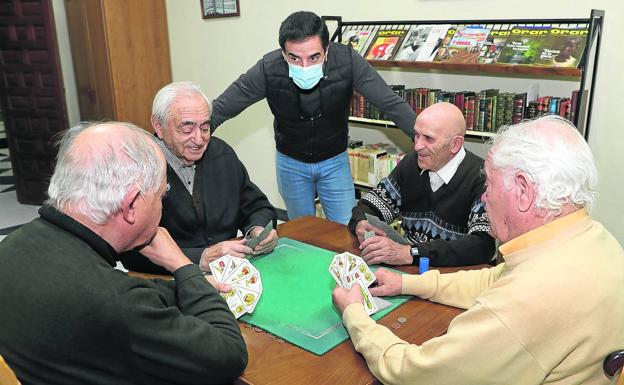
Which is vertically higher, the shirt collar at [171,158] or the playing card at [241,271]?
the shirt collar at [171,158]

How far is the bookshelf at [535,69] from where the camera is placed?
2.75m

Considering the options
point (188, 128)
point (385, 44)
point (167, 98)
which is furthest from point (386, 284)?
point (385, 44)

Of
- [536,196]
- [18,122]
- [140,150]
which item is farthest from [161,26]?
[536,196]

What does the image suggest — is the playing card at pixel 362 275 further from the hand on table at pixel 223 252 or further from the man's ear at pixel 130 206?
the man's ear at pixel 130 206

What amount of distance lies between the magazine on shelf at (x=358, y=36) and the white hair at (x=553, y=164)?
8.35 ft

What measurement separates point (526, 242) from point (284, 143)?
2.09 m

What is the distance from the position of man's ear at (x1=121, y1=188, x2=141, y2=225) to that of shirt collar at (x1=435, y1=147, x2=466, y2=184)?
136 centimetres

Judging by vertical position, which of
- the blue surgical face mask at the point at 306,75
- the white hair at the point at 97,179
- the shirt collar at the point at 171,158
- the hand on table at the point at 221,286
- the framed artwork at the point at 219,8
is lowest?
the hand on table at the point at 221,286

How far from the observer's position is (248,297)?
5.23ft

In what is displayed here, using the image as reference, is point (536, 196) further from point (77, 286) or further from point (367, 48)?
point (367, 48)

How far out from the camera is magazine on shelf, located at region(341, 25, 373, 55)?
3688 millimetres

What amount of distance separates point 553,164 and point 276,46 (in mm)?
3770

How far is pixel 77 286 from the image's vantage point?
107 centimetres

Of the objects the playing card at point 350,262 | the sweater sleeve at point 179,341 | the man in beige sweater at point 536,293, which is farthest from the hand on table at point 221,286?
the man in beige sweater at point 536,293
